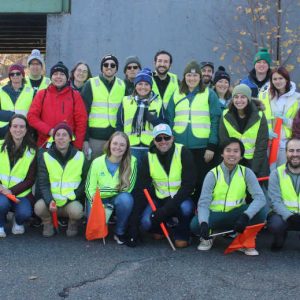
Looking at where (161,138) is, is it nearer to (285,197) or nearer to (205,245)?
(205,245)

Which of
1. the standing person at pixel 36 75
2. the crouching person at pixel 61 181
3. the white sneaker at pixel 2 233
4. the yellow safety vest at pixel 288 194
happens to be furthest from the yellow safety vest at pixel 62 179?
the yellow safety vest at pixel 288 194

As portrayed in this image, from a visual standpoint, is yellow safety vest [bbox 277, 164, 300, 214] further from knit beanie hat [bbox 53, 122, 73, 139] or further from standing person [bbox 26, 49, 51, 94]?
standing person [bbox 26, 49, 51, 94]

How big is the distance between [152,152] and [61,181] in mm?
1111

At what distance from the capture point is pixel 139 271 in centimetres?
441

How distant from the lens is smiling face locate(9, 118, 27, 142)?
18.2 ft

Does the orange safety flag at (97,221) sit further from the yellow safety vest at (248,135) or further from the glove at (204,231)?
the yellow safety vest at (248,135)

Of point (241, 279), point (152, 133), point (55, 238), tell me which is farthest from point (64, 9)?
point (241, 279)

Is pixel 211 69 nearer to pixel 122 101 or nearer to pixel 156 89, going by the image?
pixel 156 89

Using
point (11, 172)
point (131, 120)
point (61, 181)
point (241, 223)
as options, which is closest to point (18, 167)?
point (11, 172)

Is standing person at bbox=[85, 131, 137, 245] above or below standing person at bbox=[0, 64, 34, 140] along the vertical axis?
below

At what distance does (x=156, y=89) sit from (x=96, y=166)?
1.35 metres

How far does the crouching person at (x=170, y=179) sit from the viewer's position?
517cm

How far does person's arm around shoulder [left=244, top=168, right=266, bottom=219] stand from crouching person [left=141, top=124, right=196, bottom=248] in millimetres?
615

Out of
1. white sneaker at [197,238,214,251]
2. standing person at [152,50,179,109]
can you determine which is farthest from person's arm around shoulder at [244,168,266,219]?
standing person at [152,50,179,109]
